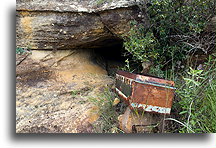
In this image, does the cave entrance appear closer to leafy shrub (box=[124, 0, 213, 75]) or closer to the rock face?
the rock face

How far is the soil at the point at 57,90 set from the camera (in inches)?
80.7

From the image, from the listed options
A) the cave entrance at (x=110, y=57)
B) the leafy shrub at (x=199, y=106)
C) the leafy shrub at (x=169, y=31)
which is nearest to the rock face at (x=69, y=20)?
the leafy shrub at (x=169, y=31)

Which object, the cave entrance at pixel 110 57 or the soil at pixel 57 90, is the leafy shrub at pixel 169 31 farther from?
the cave entrance at pixel 110 57

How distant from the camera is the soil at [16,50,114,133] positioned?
2051mm

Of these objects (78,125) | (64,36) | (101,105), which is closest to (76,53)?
(64,36)

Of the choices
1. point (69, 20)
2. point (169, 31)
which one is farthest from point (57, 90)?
point (169, 31)

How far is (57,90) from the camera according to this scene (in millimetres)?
2432

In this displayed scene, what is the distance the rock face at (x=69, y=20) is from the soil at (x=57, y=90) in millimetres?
235

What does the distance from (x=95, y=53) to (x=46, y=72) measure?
36.9 inches

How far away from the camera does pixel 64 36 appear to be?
256cm

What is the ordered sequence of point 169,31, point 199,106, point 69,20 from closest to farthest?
point 199,106
point 169,31
point 69,20

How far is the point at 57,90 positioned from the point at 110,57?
57.6 inches

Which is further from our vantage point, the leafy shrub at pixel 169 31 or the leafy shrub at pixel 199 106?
the leafy shrub at pixel 169 31

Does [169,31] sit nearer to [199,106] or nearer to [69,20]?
[199,106]
